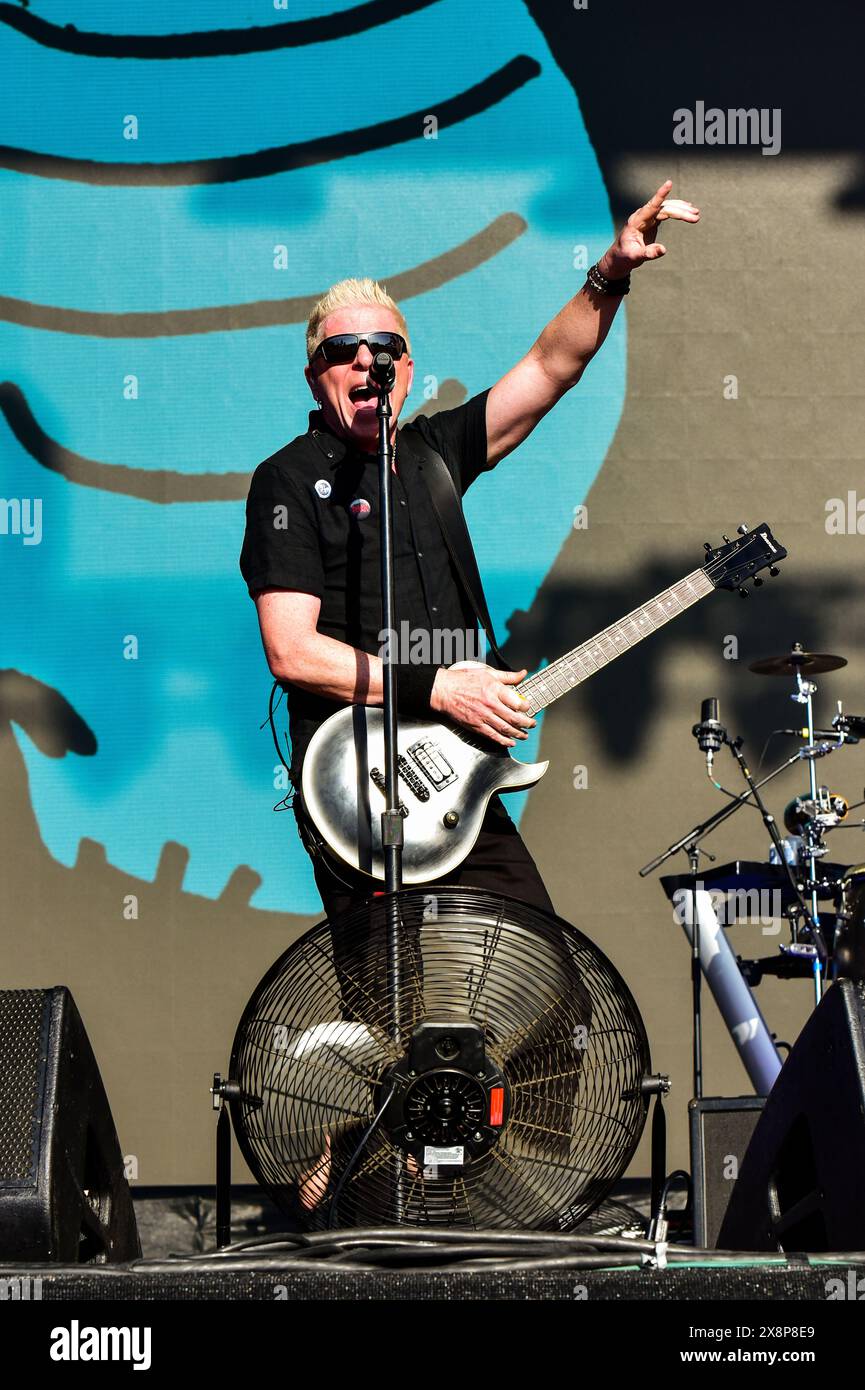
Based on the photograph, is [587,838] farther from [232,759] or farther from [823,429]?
[823,429]

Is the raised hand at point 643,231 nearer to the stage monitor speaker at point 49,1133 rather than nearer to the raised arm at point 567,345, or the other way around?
the raised arm at point 567,345

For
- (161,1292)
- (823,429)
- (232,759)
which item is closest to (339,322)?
(161,1292)

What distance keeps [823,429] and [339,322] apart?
255 cm

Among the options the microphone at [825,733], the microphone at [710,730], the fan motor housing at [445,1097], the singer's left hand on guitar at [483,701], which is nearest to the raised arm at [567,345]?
the singer's left hand on guitar at [483,701]

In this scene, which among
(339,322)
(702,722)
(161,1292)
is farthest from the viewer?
(702,722)

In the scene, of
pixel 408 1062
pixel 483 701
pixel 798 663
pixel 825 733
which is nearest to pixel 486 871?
pixel 483 701

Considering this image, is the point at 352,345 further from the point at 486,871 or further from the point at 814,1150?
the point at 814,1150

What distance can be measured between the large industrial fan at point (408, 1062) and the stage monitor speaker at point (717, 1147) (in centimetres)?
154

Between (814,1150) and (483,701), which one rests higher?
(483,701)

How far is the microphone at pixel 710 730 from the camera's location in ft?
14.8

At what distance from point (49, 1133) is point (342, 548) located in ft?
4.29

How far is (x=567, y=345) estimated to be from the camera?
113 inches

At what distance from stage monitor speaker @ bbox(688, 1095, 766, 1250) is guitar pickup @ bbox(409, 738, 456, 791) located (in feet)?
4.19
